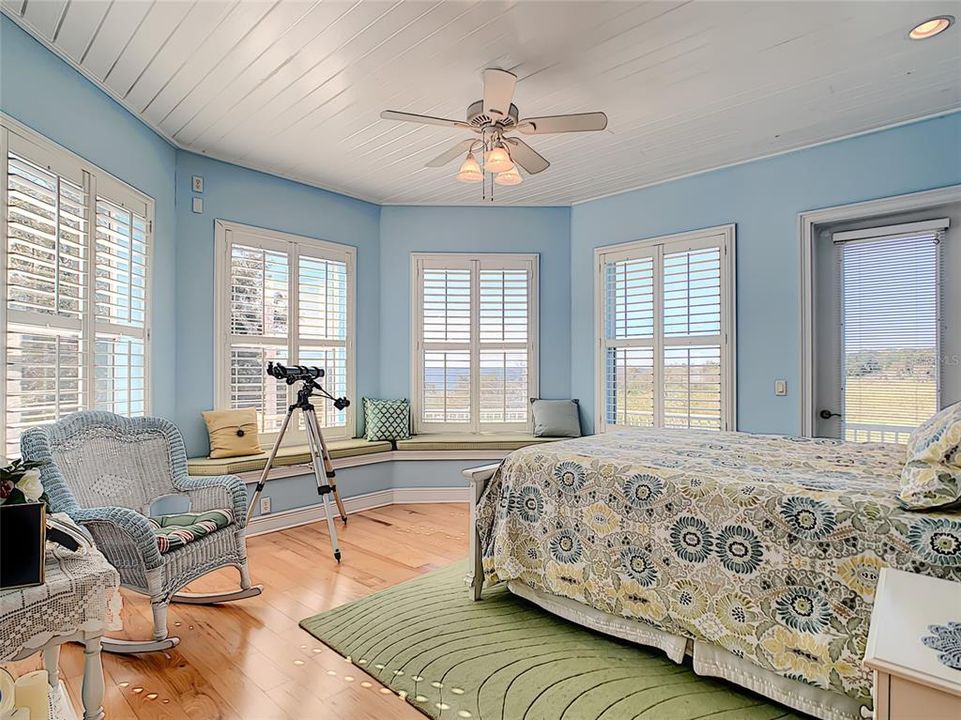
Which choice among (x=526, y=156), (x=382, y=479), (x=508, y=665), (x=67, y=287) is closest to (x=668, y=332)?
(x=526, y=156)

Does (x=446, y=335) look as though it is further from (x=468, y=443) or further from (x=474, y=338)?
(x=468, y=443)

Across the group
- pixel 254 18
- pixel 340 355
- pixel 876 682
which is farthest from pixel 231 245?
pixel 876 682

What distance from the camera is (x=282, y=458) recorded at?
406 cm

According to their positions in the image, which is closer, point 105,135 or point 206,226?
point 105,135

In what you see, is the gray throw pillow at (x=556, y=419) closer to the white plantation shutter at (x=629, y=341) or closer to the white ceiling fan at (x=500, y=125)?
the white plantation shutter at (x=629, y=341)

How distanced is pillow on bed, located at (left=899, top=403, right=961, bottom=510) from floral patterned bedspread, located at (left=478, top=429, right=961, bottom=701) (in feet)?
0.15

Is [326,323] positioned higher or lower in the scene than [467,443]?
higher

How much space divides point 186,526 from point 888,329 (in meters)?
4.11

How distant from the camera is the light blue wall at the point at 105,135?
2.44 m

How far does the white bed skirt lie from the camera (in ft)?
5.83

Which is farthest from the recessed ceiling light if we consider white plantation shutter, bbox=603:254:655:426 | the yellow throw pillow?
the yellow throw pillow

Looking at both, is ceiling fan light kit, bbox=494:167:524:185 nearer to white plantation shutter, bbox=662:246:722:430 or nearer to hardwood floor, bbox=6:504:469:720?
white plantation shutter, bbox=662:246:722:430

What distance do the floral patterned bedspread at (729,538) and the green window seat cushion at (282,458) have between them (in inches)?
75.8

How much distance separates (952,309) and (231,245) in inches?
185
